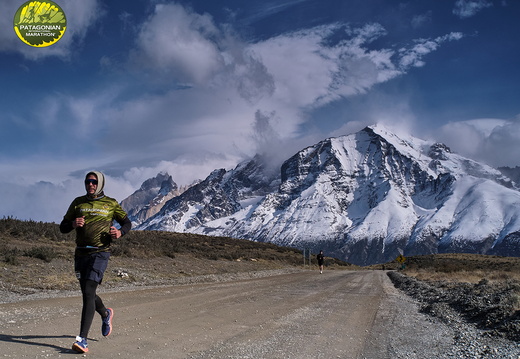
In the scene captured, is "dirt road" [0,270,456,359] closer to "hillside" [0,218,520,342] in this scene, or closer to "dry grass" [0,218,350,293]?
"hillside" [0,218,520,342]

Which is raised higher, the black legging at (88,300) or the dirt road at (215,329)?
the black legging at (88,300)

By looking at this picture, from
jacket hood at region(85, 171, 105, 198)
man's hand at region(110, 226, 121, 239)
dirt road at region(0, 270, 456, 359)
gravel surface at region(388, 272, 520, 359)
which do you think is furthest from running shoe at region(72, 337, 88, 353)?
gravel surface at region(388, 272, 520, 359)

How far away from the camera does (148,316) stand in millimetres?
10430

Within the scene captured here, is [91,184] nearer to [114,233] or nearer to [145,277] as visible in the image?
[114,233]

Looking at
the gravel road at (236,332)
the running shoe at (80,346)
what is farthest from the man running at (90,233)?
the gravel road at (236,332)

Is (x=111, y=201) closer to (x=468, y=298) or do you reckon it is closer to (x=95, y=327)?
(x=95, y=327)

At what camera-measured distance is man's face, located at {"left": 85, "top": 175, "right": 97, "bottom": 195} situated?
720 centimetres

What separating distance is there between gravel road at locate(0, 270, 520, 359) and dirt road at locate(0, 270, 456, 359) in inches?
0.6

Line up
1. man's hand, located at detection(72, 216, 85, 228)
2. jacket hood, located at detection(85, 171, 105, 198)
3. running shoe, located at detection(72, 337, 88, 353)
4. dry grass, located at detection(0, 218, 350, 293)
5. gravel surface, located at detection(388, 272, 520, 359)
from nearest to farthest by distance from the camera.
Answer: running shoe, located at detection(72, 337, 88, 353), man's hand, located at detection(72, 216, 85, 228), jacket hood, located at detection(85, 171, 105, 198), gravel surface, located at detection(388, 272, 520, 359), dry grass, located at detection(0, 218, 350, 293)

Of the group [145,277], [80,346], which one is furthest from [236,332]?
[145,277]

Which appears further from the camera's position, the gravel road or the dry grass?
the dry grass

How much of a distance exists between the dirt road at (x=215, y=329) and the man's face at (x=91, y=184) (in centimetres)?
243

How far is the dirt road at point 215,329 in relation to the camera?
281 inches

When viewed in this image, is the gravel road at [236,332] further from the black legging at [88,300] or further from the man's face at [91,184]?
the man's face at [91,184]
